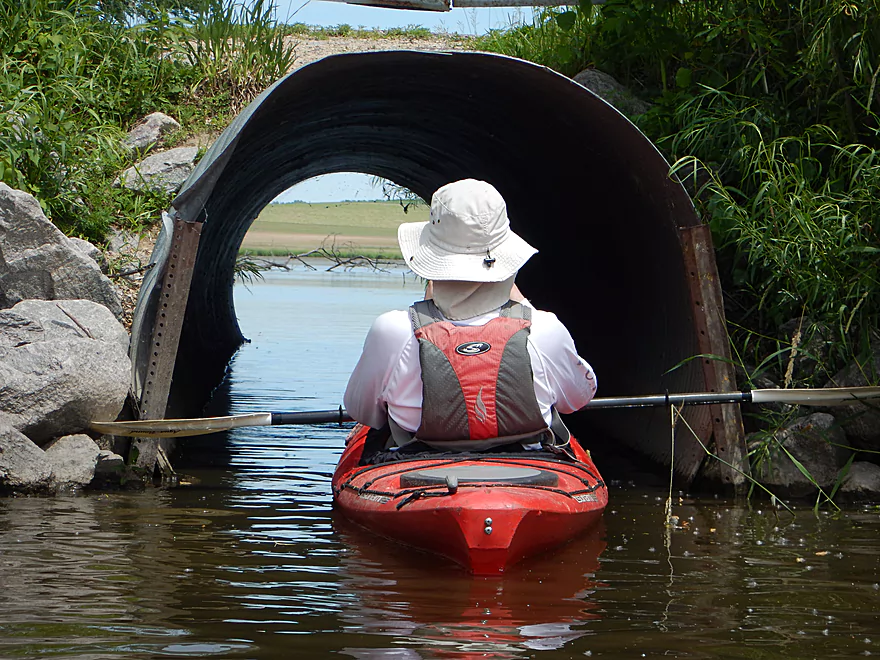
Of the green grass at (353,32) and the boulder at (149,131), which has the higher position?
the green grass at (353,32)

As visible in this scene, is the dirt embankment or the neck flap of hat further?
the dirt embankment

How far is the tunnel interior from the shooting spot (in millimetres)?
7074

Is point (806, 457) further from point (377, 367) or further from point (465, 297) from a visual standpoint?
point (377, 367)

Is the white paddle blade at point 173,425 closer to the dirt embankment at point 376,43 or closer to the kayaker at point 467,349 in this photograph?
the kayaker at point 467,349

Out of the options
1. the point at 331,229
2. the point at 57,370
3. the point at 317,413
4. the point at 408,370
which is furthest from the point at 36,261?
the point at 331,229

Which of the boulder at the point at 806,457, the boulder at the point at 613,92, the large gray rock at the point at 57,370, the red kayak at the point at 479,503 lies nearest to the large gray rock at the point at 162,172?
the large gray rock at the point at 57,370

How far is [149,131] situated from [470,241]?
216 inches

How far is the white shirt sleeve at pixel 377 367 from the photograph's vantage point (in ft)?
16.3

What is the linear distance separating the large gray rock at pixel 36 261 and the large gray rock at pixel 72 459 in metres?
1.27

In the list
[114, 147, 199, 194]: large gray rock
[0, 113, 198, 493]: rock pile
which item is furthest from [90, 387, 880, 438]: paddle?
[114, 147, 199, 194]: large gray rock

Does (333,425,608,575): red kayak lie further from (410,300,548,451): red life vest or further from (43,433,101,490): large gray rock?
(43,433,101,490): large gray rock

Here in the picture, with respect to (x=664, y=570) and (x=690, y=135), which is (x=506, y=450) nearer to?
(x=664, y=570)

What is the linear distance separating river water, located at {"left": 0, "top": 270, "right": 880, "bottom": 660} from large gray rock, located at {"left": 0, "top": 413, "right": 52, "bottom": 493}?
0.56 feet

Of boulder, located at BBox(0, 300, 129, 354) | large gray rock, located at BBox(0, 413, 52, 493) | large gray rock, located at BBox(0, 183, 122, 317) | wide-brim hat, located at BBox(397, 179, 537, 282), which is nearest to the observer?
wide-brim hat, located at BBox(397, 179, 537, 282)
